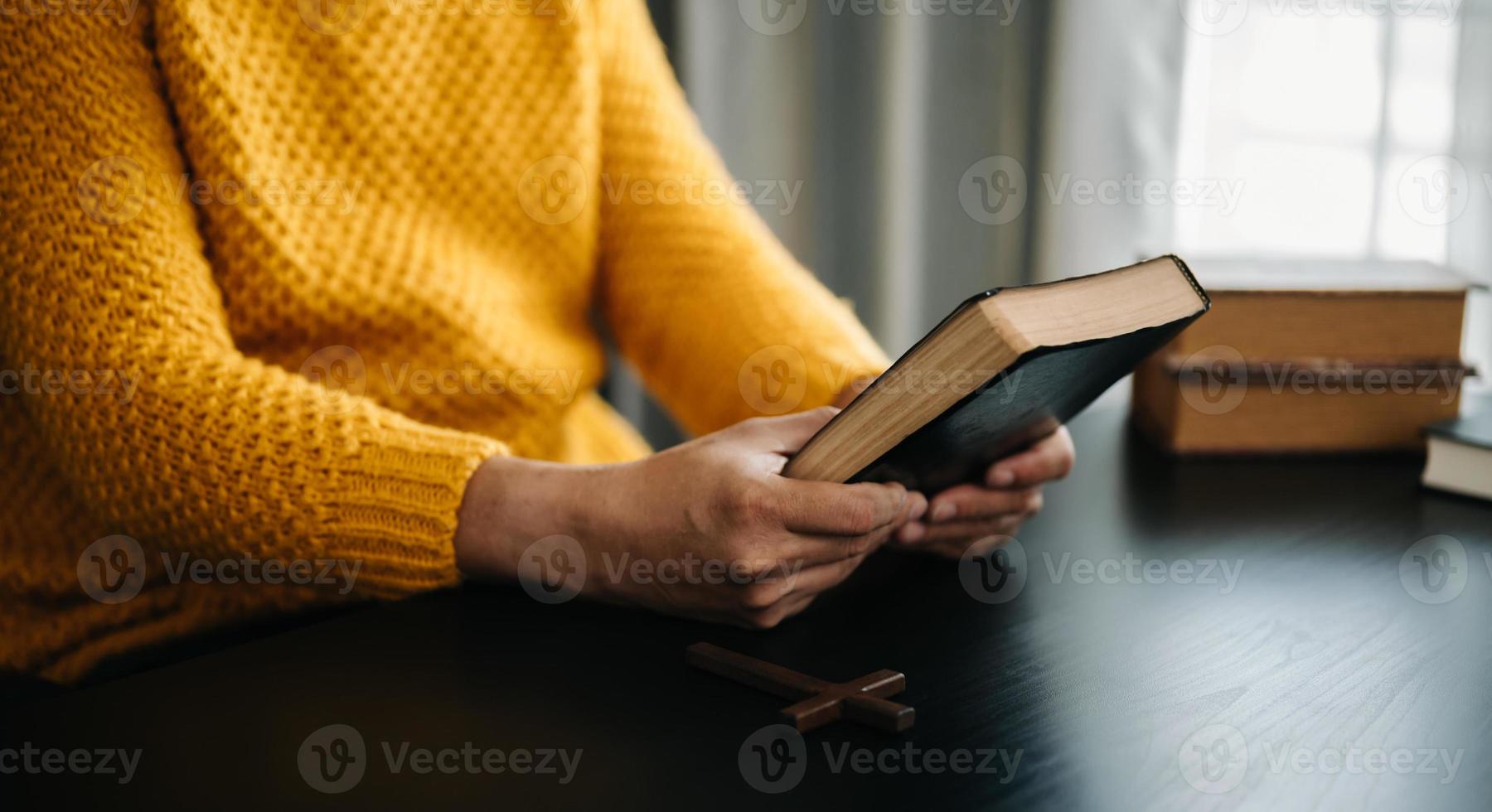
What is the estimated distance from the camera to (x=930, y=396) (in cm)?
59

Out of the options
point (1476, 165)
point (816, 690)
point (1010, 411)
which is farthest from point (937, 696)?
point (1476, 165)

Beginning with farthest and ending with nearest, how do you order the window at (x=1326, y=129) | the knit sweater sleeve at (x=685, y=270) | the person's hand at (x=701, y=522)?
the window at (x=1326, y=129) → the knit sweater sleeve at (x=685, y=270) → the person's hand at (x=701, y=522)

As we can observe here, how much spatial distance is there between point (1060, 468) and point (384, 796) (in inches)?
19.6

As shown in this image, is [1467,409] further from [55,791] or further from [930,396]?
[55,791]

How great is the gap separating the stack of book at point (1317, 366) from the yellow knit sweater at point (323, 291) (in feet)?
0.93

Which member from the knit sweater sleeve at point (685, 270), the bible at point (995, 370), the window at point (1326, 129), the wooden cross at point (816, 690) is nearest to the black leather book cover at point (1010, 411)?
the bible at point (995, 370)

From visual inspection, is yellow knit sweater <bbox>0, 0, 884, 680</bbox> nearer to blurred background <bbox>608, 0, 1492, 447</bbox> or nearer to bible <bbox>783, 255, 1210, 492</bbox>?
bible <bbox>783, 255, 1210, 492</bbox>

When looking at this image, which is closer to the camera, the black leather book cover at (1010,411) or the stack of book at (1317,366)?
the black leather book cover at (1010,411)

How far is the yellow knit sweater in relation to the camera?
73cm

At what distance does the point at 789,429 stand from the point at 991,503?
0.17m

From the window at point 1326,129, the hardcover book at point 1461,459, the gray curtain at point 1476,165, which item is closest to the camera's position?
the hardcover book at point 1461,459

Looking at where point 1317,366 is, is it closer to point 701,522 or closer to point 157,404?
point 701,522

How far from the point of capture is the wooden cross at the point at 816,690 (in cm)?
55

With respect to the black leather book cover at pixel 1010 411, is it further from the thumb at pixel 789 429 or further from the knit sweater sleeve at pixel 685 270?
the knit sweater sleeve at pixel 685 270
